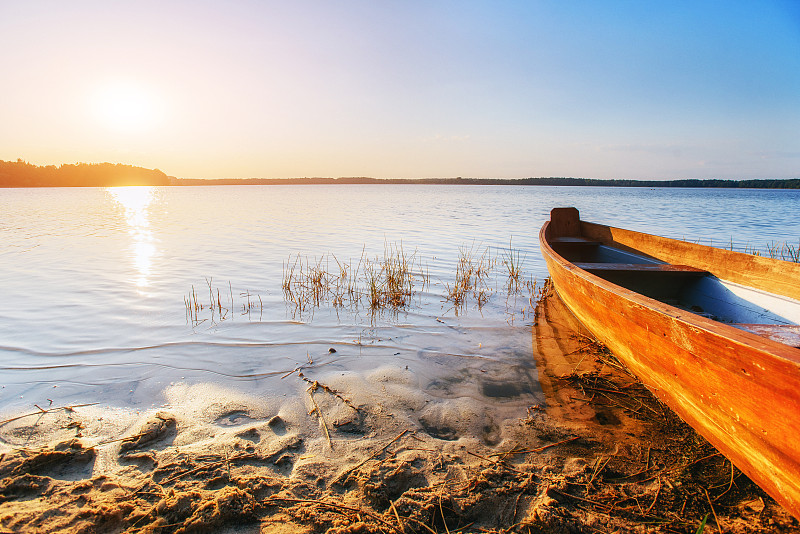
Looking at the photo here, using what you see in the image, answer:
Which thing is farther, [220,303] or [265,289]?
[265,289]

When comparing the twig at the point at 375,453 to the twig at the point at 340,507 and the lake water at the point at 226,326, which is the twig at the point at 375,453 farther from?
the lake water at the point at 226,326

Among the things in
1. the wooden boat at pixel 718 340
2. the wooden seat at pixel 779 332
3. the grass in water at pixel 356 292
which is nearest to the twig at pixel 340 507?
the wooden boat at pixel 718 340

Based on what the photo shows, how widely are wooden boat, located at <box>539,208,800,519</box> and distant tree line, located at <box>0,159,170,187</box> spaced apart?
95691mm

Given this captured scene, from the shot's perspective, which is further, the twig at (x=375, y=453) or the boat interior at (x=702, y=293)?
the boat interior at (x=702, y=293)

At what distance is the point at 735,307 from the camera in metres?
3.93

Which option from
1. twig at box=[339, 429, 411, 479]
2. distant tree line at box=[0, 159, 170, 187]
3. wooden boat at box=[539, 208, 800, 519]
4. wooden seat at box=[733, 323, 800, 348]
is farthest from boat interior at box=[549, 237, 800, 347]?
distant tree line at box=[0, 159, 170, 187]

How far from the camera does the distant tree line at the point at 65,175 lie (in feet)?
229

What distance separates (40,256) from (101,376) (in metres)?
8.26

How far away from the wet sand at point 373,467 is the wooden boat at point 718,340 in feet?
1.27


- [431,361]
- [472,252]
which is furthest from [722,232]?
[431,361]

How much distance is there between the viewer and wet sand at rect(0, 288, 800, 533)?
1816 millimetres

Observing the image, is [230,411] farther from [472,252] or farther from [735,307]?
[472,252]

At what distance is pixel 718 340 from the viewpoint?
5.88 ft

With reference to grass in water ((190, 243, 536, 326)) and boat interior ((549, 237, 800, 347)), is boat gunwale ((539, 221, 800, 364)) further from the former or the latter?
grass in water ((190, 243, 536, 326))
